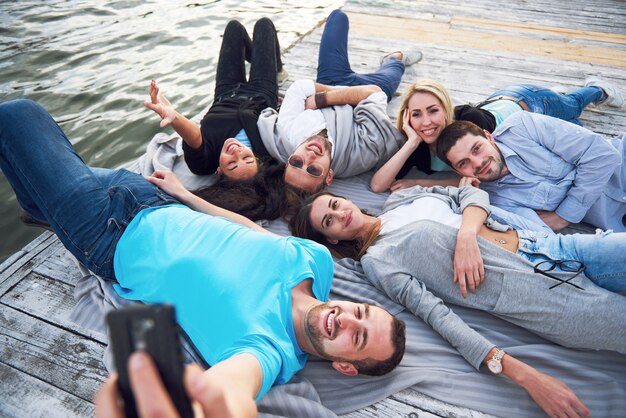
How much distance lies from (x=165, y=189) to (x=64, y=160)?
24.3 inches

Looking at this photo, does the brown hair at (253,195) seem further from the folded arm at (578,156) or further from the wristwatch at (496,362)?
the folded arm at (578,156)

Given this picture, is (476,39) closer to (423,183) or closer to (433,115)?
(433,115)

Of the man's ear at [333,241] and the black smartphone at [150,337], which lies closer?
the black smartphone at [150,337]

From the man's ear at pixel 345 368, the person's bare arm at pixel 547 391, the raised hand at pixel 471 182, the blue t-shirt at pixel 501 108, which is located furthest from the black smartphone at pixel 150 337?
the blue t-shirt at pixel 501 108

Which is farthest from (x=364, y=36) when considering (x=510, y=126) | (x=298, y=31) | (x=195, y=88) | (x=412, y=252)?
(x=412, y=252)

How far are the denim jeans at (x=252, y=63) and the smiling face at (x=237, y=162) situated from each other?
109 centimetres

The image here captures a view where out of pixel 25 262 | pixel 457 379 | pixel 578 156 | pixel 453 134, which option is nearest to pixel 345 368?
pixel 457 379

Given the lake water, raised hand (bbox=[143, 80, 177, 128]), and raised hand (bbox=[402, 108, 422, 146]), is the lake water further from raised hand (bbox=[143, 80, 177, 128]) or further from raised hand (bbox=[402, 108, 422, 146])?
raised hand (bbox=[402, 108, 422, 146])

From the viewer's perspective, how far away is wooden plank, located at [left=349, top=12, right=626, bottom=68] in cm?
541

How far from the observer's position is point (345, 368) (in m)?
1.90

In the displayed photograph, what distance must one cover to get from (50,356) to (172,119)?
5.50 feet

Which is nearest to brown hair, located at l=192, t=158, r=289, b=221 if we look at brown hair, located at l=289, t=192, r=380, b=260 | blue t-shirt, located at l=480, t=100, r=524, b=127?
brown hair, located at l=289, t=192, r=380, b=260

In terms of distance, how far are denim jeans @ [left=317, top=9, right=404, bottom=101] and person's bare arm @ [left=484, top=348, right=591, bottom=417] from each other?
3122 millimetres

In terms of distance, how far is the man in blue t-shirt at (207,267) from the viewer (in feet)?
5.83
